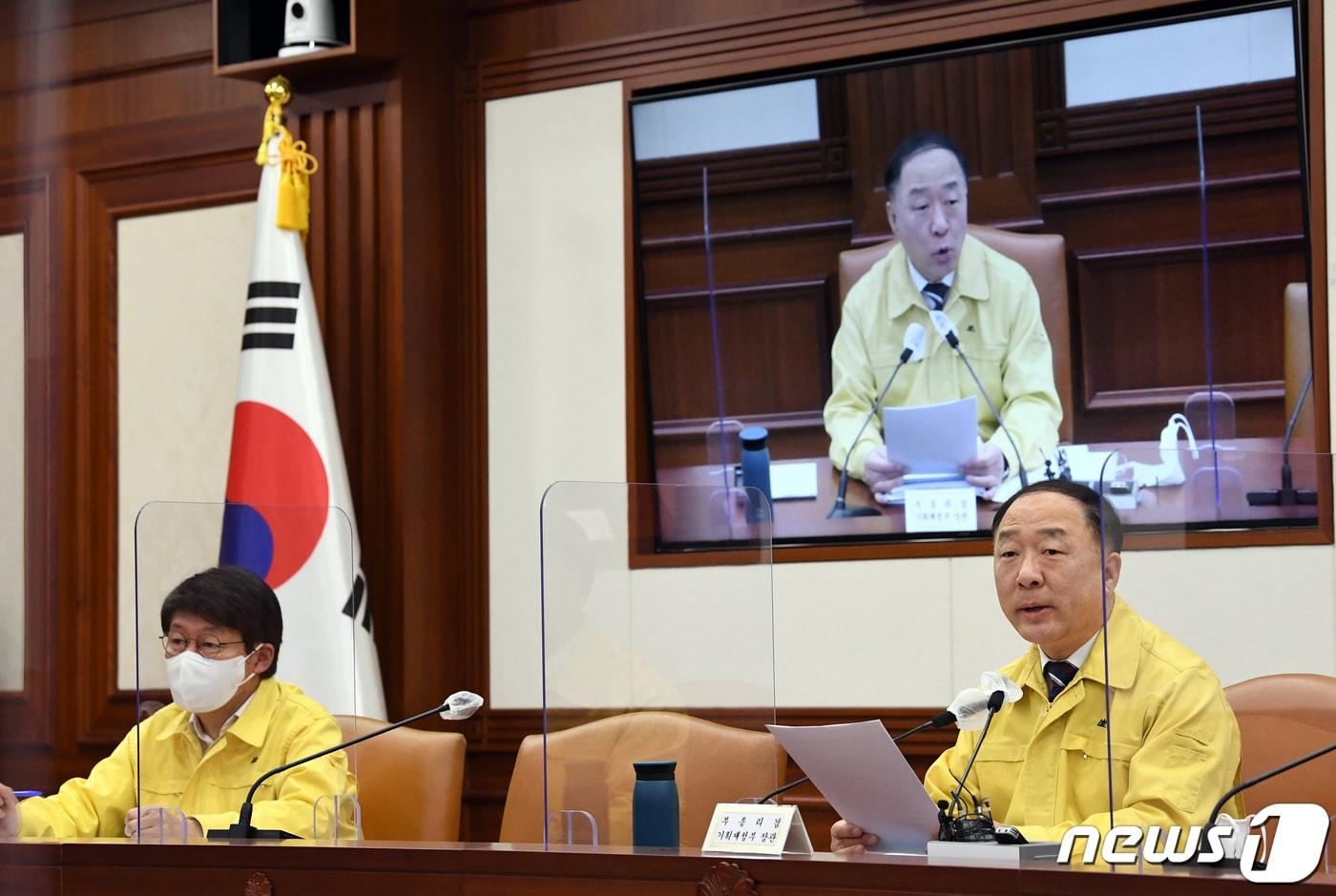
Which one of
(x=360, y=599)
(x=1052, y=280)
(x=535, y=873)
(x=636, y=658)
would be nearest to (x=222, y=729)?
(x=636, y=658)

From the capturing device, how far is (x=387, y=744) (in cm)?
316

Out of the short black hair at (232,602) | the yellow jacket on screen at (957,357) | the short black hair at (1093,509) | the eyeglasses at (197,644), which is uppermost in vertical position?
the yellow jacket on screen at (957,357)

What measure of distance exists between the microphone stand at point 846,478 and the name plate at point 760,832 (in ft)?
5.83

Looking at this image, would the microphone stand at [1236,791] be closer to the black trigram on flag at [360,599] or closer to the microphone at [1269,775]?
the microphone at [1269,775]

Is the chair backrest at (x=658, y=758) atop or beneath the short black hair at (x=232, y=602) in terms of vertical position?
beneath

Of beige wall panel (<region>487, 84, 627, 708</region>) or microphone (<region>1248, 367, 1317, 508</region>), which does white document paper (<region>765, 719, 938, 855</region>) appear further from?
beige wall panel (<region>487, 84, 627, 708</region>)

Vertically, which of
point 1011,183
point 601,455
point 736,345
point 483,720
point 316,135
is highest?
point 316,135

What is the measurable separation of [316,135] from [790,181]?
4.30ft

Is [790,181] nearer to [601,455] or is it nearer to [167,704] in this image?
Answer: [601,455]

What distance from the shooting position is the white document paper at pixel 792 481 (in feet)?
13.1

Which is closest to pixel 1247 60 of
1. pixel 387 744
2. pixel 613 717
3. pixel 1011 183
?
pixel 1011 183

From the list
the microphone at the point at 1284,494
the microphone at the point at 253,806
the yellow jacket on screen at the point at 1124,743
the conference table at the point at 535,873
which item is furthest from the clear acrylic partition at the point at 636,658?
the microphone at the point at 1284,494

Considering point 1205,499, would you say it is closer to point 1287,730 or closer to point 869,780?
point 1287,730

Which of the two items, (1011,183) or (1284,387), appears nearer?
(1284,387)
